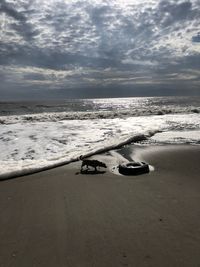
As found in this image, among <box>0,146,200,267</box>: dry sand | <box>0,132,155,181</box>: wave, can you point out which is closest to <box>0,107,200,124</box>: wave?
Result: <box>0,132,155,181</box>: wave

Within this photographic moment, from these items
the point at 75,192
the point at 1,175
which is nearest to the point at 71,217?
the point at 75,192

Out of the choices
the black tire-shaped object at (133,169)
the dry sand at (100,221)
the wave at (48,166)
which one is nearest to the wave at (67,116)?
the wave at (48,166)

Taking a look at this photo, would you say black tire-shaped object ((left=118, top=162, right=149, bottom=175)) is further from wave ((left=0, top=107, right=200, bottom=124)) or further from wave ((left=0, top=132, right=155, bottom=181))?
wave ((left=0, top=107, right=200, bottom=124))

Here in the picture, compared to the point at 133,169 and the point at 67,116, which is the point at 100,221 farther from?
the point at 67,116

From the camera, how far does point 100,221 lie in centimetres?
418

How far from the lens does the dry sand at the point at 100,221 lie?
328 cm

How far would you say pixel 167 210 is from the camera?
4531mm

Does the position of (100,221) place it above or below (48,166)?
above

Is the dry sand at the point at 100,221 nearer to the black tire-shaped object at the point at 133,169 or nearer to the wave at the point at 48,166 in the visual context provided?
the black tire-shaped object at the point at 133,169

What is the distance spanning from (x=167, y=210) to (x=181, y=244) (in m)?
Result: 1.04

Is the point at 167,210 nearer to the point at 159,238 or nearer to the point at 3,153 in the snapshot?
the point at 159,238

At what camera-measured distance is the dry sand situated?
3277 millimetres

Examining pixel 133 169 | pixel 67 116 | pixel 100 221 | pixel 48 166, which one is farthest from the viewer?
pixel 67 116

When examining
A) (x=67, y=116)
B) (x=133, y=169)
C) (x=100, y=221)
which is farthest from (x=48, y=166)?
(x=67, y=116)
